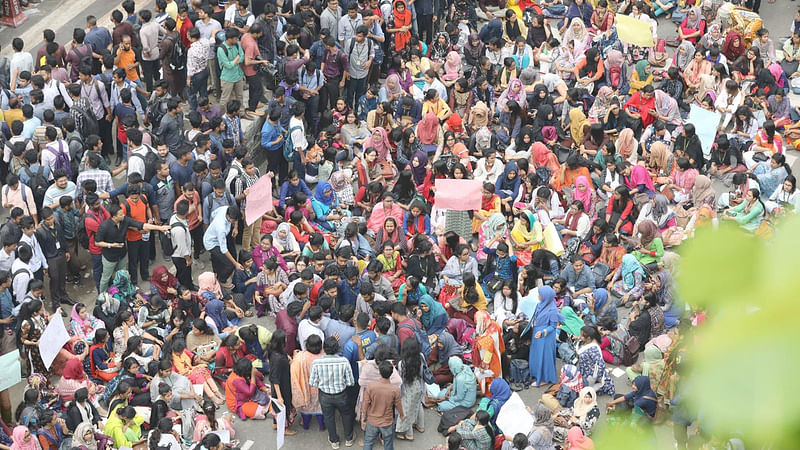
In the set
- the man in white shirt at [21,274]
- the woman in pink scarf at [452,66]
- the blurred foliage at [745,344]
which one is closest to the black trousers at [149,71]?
the woman in pink scarf at [452,66]

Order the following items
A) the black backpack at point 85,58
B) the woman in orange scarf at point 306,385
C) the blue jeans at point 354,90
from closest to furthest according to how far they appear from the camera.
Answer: the woman in orange scarf at point 306,385
the black backpack at point 85,58
the blue jeans at point 354,90

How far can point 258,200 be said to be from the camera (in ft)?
39.2

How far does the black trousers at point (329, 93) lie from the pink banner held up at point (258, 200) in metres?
3.26

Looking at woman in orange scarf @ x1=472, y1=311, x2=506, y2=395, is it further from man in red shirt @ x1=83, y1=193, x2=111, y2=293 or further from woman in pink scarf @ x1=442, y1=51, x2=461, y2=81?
woman in pink scarf @ x1=442, y1=51, x2=461, y2=81

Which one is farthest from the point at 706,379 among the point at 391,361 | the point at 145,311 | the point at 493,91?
the point at 493,91

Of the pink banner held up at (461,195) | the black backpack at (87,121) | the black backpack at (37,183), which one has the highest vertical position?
the black backpack at (87,121)

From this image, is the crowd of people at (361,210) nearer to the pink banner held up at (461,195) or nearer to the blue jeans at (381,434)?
the blue jeans at (381,434)

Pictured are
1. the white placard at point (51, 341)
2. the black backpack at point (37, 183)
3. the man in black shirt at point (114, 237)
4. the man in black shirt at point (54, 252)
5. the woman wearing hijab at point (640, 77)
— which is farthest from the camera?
the woman wearing hijab at point (640, 77)

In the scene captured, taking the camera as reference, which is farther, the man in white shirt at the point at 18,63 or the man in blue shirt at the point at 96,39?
the man in blue shirt at the point at 96,39

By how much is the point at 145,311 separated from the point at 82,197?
1.65 metres

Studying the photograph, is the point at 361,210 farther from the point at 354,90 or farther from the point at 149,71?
the point at 149,71

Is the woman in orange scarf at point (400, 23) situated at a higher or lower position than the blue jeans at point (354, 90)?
higher

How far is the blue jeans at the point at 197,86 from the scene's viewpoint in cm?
1403

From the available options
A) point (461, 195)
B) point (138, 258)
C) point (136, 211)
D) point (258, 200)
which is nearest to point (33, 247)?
point (136, 211)
